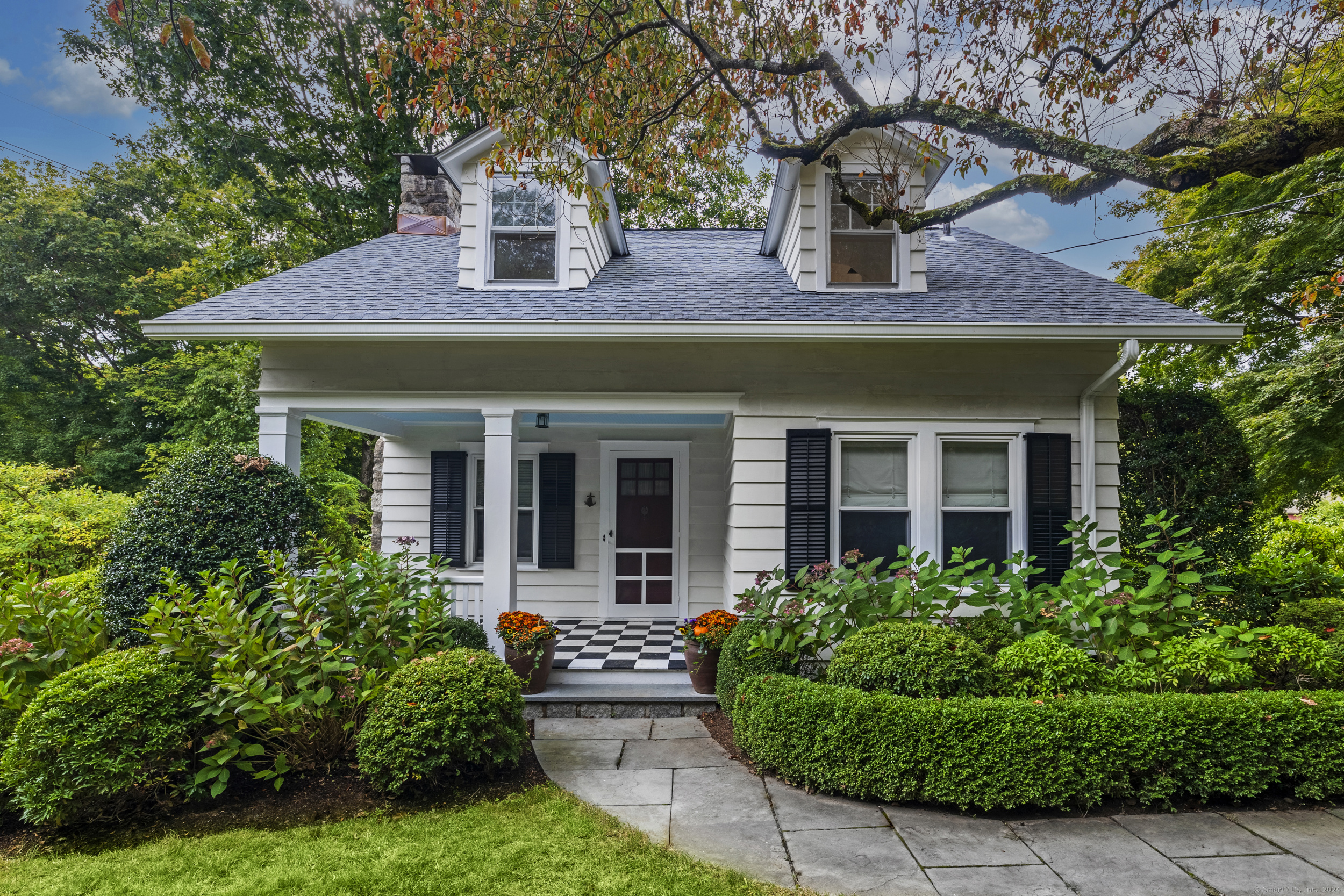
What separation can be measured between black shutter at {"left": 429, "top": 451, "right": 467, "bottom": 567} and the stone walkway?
426 centimetres

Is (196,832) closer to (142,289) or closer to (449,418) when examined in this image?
(449,418)

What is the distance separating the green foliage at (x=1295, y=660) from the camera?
4105 mm

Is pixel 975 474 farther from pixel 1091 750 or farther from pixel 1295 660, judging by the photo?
pixel 1091 750

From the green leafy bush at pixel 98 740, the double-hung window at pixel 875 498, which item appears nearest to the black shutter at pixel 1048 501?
the double-hung window at pixel 875 498

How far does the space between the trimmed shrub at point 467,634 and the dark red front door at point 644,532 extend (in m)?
2.72

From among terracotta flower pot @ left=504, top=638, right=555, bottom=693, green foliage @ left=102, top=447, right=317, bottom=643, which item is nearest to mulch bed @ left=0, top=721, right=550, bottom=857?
terracotta flower pot @ left=504, top=638, right=555, bottom=693

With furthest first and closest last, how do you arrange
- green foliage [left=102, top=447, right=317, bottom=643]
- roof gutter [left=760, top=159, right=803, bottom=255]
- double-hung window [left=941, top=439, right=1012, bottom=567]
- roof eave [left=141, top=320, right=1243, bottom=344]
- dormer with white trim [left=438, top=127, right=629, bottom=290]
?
dormer with white trim [left=438, top=127, right=629, bottom=290] < roof gutter [left=760, top=159, right=803, bottom=255] < double-hung window [left=941, top=439, right=1012, bottom=567] < roof eave [left=141, top=320, right=1243, bottom=344] < green foliage [left=102, top=447, right=317, bottom=643]

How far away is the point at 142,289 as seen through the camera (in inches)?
624

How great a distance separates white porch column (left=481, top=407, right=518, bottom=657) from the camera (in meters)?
5.59

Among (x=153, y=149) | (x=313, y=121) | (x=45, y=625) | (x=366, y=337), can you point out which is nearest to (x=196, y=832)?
(x=45, y=625)

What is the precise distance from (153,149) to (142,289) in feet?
10.8

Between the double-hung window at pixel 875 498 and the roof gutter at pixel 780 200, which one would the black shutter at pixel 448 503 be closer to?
the roof gutter at pixel 780 200

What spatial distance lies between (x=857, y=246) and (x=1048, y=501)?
2.82 meters

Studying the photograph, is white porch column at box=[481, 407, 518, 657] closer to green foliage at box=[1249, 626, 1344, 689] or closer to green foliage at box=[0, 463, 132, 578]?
green foliage at box=[0, 463, 132, 578]
